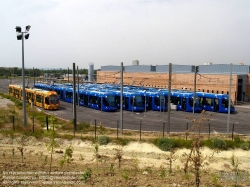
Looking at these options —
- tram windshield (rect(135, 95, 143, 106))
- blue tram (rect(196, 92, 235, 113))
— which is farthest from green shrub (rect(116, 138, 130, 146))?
blue tram (rect(196, 92, 235, 113))

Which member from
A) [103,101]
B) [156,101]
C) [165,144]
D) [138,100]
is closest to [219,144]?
[165,144]

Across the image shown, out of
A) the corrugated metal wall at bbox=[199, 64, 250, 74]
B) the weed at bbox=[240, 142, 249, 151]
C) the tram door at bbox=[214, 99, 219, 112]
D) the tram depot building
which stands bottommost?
the weed at bbox=[240, 142, 249, 151]

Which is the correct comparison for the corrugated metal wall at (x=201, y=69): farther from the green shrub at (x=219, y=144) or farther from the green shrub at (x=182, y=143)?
the green shrub at (x=182, y=143)

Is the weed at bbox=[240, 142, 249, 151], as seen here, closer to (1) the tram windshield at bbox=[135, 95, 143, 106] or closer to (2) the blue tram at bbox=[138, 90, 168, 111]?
(2) the blue tram at bbox=[138, 90, 168, 111]

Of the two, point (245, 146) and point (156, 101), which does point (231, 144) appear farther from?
point (156, 101)

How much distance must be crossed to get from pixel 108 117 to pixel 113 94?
16.3 feet

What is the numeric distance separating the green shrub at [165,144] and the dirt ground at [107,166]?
1.27 feet

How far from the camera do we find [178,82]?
47438mm

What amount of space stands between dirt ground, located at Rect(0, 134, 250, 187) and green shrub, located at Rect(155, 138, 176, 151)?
1.27ft

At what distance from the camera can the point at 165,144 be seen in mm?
16797

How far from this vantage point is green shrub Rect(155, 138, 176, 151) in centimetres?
1664

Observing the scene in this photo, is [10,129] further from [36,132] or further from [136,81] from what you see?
[136,81]

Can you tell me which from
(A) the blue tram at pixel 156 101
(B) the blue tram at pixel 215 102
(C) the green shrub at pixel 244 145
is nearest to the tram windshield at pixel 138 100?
(A) the blue tram at pixel 156 101

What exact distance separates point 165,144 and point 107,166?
5305 millimetres
